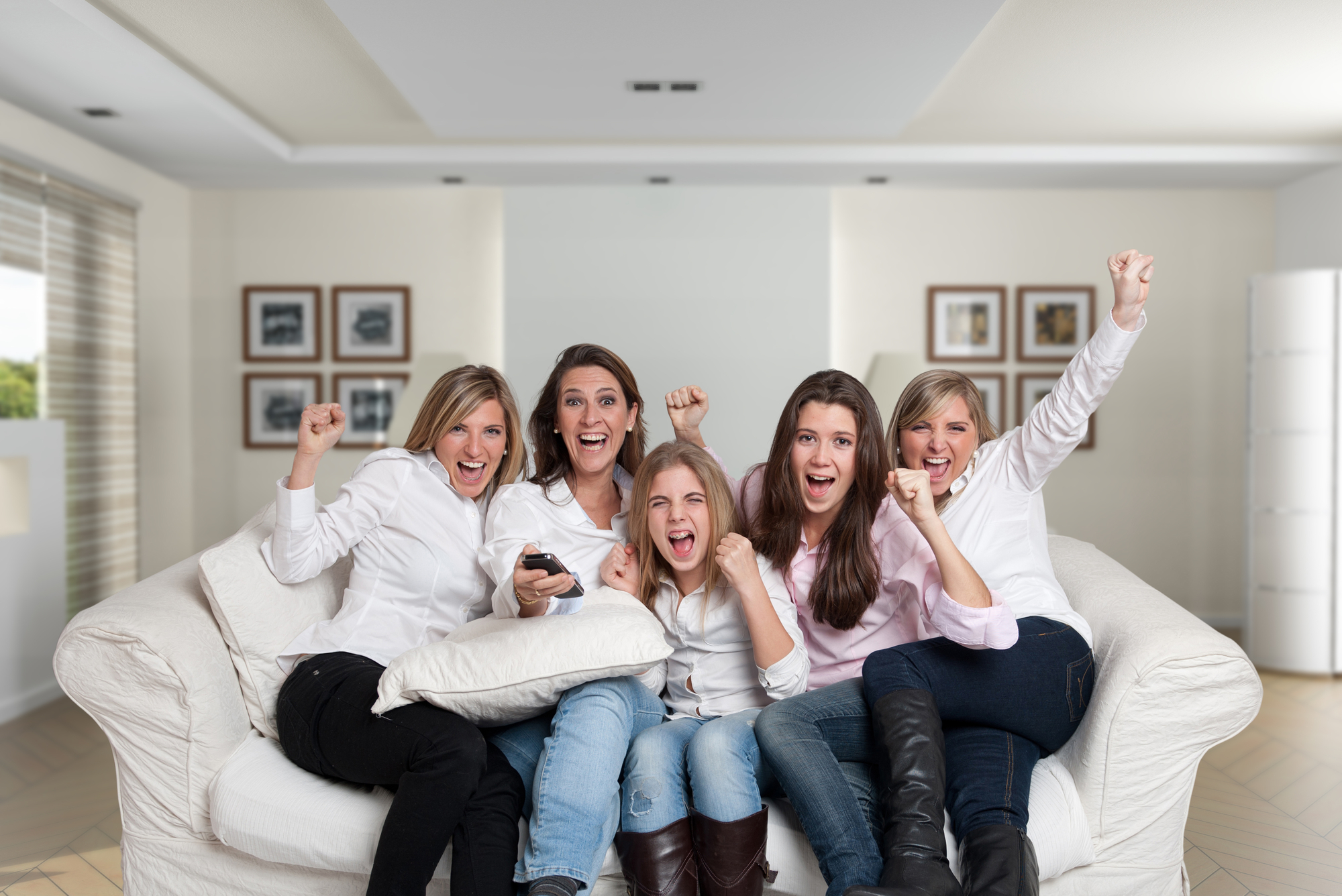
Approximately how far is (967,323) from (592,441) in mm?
3359

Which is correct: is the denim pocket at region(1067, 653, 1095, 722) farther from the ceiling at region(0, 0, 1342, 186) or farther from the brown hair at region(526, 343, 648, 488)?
the ceiling at region(0, 0, 1342, 186)

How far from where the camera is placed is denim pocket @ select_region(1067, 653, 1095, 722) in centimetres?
174

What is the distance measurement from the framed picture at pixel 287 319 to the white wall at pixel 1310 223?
507cm

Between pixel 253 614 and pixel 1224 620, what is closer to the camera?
pixel 253 614

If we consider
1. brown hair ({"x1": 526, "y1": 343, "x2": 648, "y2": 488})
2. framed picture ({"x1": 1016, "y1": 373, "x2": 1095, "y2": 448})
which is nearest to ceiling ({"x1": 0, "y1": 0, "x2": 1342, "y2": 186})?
framed picture ({"x1": 1016, "y1": 373, "x2": 1095, "y2": 448})

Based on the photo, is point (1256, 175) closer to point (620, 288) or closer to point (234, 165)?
point (620, 288)

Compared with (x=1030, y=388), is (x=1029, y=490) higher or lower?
lower

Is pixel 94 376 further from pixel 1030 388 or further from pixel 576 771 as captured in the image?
pixel 1030 388

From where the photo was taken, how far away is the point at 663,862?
1565 mm

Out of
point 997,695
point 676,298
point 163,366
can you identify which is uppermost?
point 676,298

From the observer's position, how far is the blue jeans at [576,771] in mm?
1524

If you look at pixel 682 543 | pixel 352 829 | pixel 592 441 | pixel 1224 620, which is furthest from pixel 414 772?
pixel 1224 620

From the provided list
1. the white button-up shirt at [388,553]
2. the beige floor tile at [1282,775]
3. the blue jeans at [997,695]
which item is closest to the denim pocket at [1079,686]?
the blue jeans at [997,695]

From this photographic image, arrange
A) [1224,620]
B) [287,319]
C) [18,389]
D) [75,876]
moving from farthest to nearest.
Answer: [1224,620] → [287,319] → [18,389] → [75,876]
